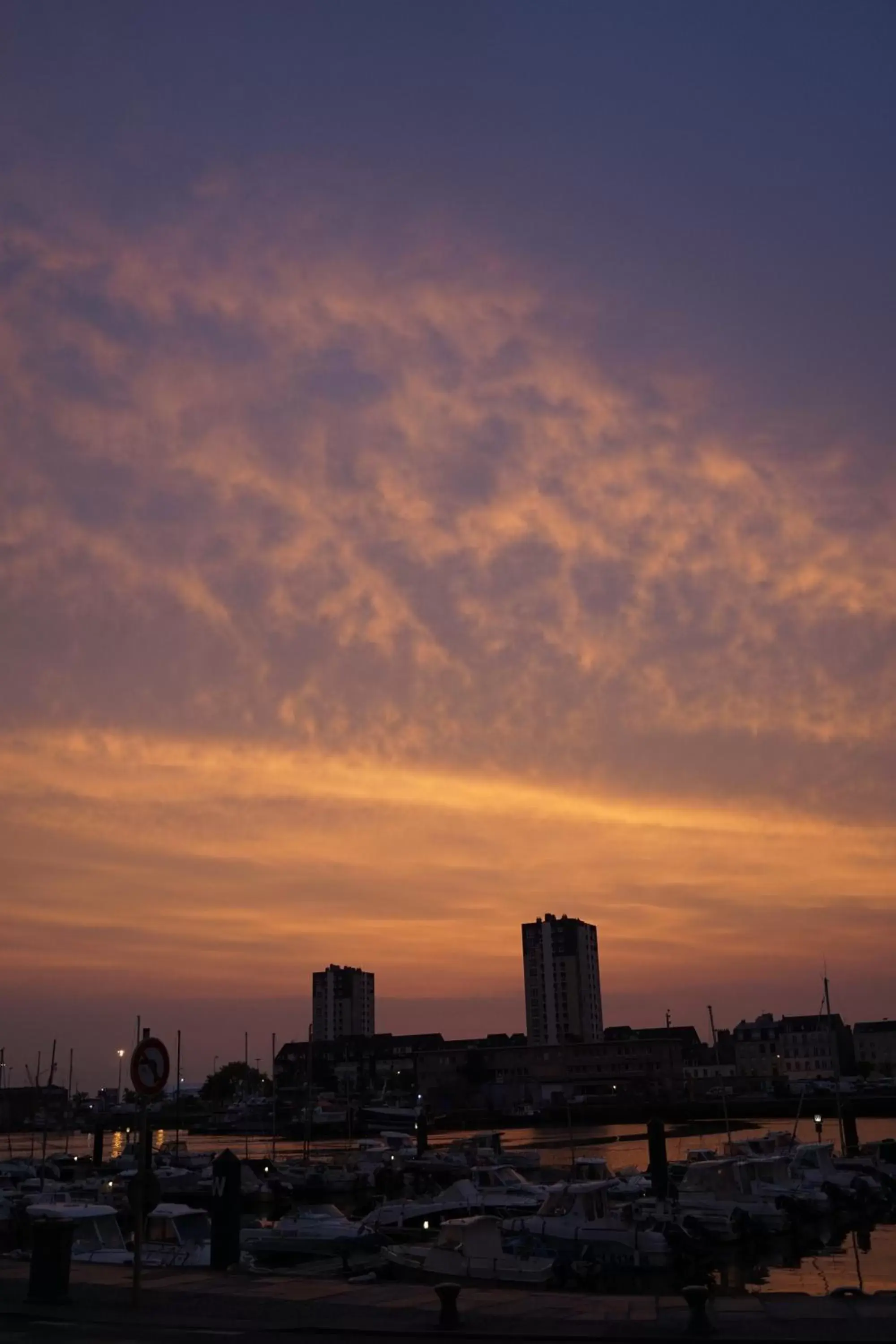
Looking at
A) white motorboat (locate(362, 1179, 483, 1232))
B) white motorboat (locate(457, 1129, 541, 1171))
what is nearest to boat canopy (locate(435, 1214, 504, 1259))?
white motorboat (locate(362, 1179, 483, 1232))

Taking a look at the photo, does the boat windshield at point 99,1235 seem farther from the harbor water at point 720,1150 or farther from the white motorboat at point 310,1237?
the harbor water at point 720,1150

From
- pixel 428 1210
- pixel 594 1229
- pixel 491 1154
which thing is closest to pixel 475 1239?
pixel 594 1229

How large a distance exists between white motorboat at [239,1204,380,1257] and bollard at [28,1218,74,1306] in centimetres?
2386

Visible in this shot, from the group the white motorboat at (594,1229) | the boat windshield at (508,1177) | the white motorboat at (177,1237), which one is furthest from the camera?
the boat windshield at (508,1177)

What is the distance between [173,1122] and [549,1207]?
172175 millimetres

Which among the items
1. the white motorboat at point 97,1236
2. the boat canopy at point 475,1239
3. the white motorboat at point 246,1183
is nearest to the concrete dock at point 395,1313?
the boat canopy at point 475,1239

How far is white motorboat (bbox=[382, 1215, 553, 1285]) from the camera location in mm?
33312

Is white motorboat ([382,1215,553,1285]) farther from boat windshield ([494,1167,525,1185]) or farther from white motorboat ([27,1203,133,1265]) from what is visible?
boat windshield ([494,1167,525,1185])

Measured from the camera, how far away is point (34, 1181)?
66250 mm

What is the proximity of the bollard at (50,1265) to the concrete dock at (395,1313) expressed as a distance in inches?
8.7

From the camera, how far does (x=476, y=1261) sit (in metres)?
33.6

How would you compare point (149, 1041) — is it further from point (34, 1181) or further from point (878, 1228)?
point (34, 1181)

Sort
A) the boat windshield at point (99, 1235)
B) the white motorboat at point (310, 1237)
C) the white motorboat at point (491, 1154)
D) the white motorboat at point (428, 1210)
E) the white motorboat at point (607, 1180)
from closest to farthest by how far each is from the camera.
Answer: the boat windshield at point (99, 1235) < the white motorboat at point (310, 1237) < the white motorboat at point (607, 1180) < the white motorboat at point (428, 1210) < the white motorboat at point (491, 1154)

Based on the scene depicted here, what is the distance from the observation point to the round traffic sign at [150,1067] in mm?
17250
